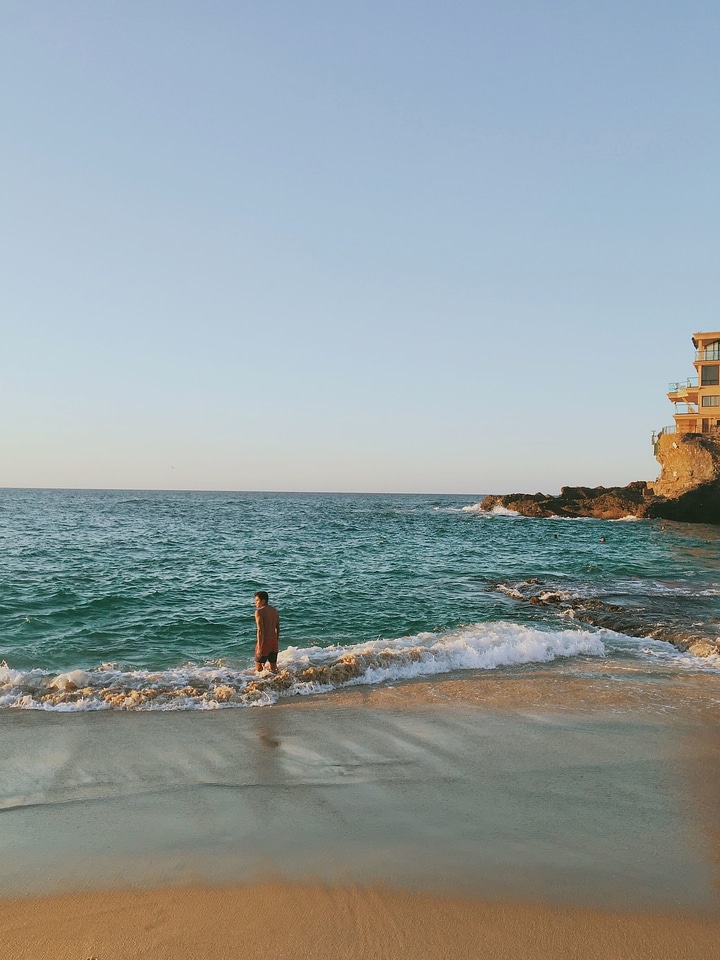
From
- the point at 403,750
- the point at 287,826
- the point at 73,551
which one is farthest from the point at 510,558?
the point at 287,826

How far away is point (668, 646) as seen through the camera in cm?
1301

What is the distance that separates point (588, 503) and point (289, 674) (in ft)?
193

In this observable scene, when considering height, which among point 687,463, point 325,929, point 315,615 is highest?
point 687,463

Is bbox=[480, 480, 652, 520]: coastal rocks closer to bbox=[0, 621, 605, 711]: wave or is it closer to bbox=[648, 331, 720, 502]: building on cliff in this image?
bbox=[648, 331, 720, 502]: building on cliff

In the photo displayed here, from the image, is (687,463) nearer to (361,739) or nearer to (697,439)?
(697,439)

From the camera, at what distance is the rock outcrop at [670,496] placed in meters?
52.5

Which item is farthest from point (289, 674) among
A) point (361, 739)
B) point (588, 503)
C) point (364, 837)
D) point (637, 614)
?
point (588, 503)

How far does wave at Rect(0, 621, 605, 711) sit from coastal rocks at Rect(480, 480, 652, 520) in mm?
A: 49673

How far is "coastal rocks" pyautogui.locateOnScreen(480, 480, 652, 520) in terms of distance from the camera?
196 feet

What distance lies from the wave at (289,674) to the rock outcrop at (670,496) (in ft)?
148

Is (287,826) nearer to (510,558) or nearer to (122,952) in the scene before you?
(122,952)

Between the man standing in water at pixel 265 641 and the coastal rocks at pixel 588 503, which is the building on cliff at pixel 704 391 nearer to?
the coastal rocks at pixel 588 503

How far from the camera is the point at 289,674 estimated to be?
10281mm

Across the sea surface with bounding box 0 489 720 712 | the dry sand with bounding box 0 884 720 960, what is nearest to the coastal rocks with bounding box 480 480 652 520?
the sea surface with bounding box 0 489 720 712
